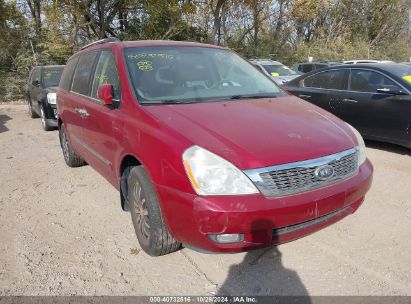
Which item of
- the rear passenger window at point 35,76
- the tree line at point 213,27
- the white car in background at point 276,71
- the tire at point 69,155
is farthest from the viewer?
the tree line at point 213,27

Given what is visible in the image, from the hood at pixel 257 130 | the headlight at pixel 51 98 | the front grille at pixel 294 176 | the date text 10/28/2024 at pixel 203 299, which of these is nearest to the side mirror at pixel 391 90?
the hood at pixel 257 130

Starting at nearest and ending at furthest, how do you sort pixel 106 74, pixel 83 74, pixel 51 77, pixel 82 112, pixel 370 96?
pixel 106 74 → pixel 82 112 → pixel 83 74 → pixel 370 96 → pixel 51 77

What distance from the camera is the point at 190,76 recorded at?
3.75 m

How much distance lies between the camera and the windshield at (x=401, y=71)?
6.05m

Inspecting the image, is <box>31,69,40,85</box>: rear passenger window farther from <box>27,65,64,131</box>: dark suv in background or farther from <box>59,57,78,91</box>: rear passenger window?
<box>59,57,78,91</box>: rear passenger window

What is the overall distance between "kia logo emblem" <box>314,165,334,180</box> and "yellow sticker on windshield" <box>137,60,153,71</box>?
1821 mm

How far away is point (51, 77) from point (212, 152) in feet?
27.0

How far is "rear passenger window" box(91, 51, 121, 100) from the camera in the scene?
364 cm

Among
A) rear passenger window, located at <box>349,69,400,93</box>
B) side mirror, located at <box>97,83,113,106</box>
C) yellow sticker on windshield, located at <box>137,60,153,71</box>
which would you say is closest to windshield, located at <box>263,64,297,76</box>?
rear passenger window, located at <box>349,69,400,93</box>

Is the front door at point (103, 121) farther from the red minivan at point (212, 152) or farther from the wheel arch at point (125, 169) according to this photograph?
the wheel arch at point (125, 169)

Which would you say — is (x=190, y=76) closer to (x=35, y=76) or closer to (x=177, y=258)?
(x=177, y=258)

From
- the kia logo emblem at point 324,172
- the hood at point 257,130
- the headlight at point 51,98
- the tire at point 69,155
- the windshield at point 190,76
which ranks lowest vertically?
the tire at point 69,155

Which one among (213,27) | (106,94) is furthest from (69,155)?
(213,27)

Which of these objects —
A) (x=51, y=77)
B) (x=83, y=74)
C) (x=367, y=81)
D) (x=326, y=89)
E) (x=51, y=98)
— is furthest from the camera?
(x=51, y=77)
